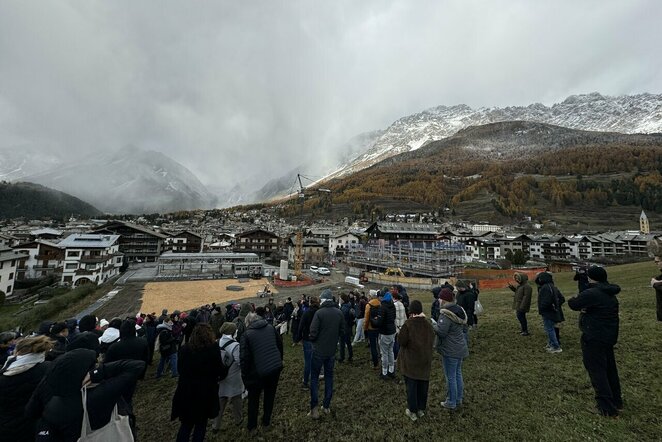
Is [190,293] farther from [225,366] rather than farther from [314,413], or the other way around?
[225,366]

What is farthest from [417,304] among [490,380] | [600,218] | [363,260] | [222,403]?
[600,218]

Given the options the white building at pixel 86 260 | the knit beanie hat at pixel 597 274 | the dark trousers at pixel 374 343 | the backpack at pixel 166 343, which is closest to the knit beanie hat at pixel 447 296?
the knit beanie hat at pixel 597 274

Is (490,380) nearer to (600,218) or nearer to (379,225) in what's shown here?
(379,225)

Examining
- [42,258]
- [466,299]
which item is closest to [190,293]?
[42,258]

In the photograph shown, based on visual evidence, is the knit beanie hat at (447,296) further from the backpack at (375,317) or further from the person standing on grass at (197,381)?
the person standing on grass at (197,381)

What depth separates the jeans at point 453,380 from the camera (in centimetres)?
468

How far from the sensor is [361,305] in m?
10.1

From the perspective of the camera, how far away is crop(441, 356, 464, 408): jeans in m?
4.68

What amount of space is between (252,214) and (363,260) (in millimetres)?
129761

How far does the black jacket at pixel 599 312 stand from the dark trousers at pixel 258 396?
15.4ft

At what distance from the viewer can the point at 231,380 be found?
4.73 meters

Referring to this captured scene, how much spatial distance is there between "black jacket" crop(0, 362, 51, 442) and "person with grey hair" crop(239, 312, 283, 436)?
91.7 inches

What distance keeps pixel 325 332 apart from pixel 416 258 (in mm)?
47673

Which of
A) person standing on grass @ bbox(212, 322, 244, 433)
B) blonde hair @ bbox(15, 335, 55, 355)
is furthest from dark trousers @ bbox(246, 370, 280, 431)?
blonde hair @ bbox(15, 335, 55, 355)
